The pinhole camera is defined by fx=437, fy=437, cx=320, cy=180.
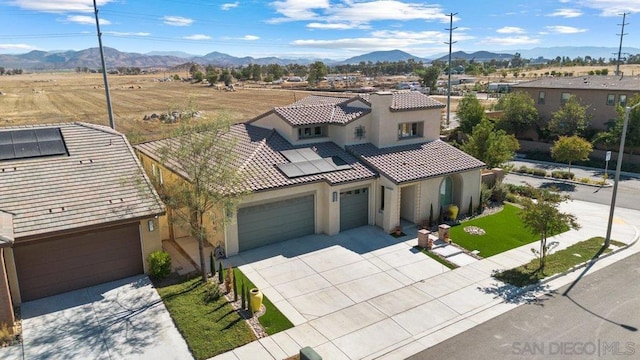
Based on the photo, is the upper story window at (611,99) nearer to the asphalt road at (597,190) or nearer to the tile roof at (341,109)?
the asphalt road at (597,190)

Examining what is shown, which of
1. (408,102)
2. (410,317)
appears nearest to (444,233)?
(410,317)

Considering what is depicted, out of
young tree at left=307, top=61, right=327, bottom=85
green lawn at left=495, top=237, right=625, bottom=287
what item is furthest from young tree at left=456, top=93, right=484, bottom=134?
young tree at left=307, top=61, right=327, bottom=85

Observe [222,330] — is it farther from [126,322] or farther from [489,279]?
[489,279]

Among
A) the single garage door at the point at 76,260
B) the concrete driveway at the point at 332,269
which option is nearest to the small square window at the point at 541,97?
the concrete driveway at the point at 332,269

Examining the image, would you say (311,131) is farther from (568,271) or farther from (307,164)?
(568,271)

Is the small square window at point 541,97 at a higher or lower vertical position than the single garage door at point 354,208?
higher

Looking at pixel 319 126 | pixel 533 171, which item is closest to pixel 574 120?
pixel 533 171
